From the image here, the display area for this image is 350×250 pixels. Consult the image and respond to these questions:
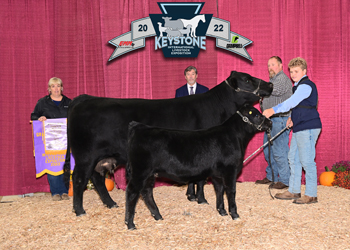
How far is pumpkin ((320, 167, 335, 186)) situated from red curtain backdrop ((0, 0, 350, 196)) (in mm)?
307

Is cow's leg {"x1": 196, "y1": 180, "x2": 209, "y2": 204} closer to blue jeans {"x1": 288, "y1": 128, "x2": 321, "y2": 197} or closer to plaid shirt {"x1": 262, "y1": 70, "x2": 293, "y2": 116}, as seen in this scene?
blue jeans {"x1": 288, "y1": 128, "x2": 321, "y2": 197}

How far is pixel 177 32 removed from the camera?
6336 millimetres

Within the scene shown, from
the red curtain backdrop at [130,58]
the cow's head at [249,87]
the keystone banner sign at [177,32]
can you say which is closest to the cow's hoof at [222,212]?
the cow's head at [249,87]

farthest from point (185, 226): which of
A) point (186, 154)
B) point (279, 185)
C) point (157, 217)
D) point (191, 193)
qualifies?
point (279, 185)

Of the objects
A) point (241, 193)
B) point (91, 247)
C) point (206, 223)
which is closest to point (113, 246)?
point (91, 247)

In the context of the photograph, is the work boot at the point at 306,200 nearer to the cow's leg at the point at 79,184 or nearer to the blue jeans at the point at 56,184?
the cow's leg at the point at 79,184

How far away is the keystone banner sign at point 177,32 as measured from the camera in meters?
6.29

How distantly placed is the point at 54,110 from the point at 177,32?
2682 mm

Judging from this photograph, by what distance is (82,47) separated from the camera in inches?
249

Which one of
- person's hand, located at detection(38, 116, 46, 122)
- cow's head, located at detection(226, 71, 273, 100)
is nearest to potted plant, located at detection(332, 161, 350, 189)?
cow's head, located at detection(226, 71, 273, 100)

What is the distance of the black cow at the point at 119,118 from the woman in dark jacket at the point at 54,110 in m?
1.00

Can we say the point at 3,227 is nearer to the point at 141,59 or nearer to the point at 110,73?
the point at 110,73

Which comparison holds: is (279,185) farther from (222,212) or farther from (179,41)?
(179,41)

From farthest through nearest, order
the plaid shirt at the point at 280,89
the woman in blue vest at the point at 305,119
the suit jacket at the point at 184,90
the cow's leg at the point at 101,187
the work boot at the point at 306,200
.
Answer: the suit jacket at the point at 184,90, the plaid shirt at the point at 280,89, the cow's leg at the point at 101,187, the work boot at the point at 306,200, the woman in blue vest at the point at 305,119
